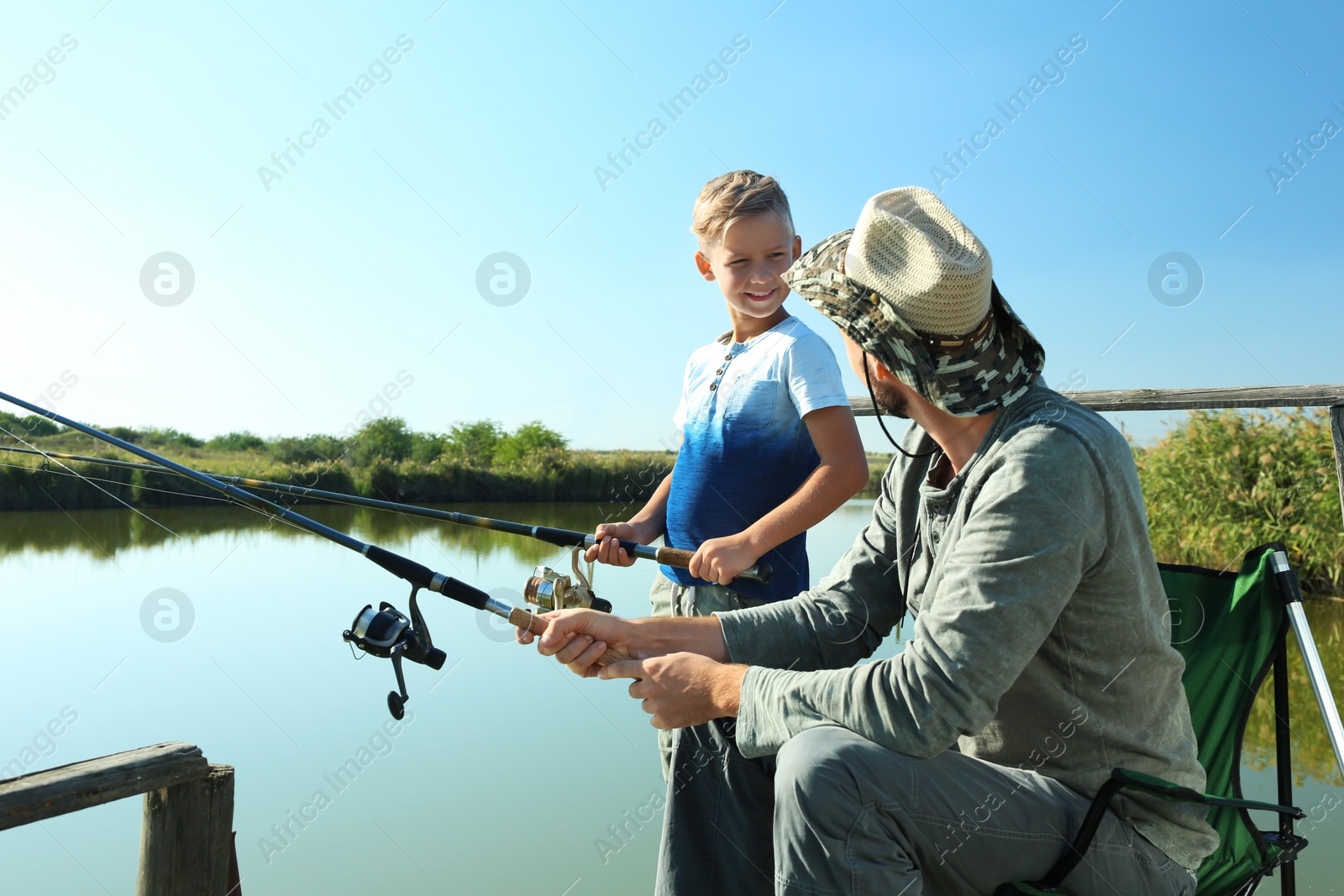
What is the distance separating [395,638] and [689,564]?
628 millimetres

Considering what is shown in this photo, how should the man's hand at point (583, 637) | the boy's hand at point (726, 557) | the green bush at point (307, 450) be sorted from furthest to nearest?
the green bush at point (307, 450), the boy's hand at point (726, 557), the man's hand at point (583, 637)

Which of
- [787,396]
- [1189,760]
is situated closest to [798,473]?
[787,396]

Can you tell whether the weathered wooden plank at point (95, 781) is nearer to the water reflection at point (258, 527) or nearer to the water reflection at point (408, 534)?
the water reflection at point (408, 534)

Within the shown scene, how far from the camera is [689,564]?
188 cm

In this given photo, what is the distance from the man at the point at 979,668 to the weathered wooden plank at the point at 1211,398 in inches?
47.6

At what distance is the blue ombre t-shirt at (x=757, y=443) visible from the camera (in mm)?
1927

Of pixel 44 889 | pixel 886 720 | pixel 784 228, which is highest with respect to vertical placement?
pixel 44 889

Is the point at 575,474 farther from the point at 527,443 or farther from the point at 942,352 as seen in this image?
the point at 942,352

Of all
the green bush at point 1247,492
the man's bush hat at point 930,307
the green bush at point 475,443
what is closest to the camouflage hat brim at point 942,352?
the man's bush hat at point 930,307

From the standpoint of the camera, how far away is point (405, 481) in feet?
38.7

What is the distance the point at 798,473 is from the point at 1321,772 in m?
3.19

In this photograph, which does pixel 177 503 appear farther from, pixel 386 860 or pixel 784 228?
pixel 784 228

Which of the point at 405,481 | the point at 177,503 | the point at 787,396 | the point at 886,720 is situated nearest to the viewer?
the point at 886,720

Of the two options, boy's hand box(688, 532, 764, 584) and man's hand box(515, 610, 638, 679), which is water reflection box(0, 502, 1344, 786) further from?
man's hand box(515, 610, 638, 679)
